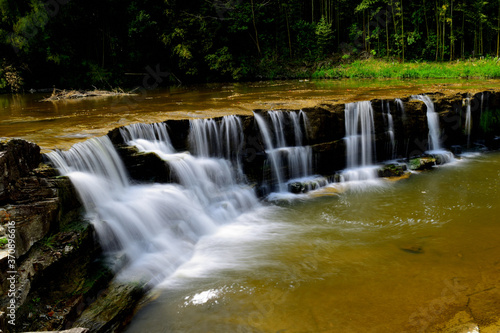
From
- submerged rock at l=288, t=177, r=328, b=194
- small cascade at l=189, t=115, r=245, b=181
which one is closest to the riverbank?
small cascade at l=189, t=115, r=245, b=181

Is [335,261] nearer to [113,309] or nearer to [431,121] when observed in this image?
[113,309]

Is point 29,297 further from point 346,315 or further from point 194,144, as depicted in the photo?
point 194,144

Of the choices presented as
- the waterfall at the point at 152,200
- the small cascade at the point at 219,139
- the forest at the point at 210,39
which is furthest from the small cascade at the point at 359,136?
the forest at the point at 210,39

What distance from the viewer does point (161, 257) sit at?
523 cm

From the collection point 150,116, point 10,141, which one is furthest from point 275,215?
point 10,141

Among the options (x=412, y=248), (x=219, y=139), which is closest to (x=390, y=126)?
(x=219, y=139)

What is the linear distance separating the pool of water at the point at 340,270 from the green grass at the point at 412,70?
15.6 metres

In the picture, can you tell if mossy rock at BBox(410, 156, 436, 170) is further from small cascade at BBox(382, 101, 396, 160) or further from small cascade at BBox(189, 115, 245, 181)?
small cascade at BBox(189, 115, 245, 181)

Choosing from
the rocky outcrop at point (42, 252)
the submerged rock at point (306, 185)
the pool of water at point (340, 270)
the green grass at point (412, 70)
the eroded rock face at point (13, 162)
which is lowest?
the pool of water at point (340, 270)

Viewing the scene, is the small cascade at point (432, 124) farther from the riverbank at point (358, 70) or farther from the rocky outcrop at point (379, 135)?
the riverbank at point (358, 70)

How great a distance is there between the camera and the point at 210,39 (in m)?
22.7

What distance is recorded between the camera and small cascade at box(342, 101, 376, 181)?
963 cm

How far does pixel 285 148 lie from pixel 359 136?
2442 millimetres

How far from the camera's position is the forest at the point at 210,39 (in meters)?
20.7
